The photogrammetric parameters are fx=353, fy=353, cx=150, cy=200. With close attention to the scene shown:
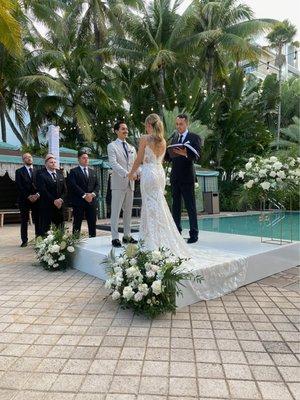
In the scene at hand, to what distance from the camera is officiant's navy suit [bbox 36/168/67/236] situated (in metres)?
6.11

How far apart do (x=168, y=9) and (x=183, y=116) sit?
48.6 feet

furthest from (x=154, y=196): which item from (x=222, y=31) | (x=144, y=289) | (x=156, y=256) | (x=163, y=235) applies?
(x=222, y=31)

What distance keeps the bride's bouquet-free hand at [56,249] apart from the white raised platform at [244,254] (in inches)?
5.5

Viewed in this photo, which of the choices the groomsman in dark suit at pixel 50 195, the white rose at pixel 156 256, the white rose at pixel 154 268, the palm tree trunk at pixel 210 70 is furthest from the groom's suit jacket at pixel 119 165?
the palm tree trunk at pixel 210 70

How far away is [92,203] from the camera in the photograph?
5934 mm

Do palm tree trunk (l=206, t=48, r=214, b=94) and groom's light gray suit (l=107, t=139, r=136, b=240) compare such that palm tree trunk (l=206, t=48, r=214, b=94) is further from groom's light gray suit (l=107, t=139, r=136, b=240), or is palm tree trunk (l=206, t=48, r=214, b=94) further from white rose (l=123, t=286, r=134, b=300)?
white rose (l=123, t=286, r=134, b=300)

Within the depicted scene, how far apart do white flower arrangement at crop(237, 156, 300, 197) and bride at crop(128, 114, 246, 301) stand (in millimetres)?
1398

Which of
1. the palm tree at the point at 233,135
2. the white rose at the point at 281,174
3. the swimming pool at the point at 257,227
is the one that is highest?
the palm tree at the point at 233,135

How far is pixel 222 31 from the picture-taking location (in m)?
17.7

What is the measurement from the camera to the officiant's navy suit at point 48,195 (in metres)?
6.11

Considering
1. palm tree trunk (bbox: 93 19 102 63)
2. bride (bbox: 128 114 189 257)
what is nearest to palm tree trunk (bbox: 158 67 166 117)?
palm tree trunk (bbox: 93 19 102 63)

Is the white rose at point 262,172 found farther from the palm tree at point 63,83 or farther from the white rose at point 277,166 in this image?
the palm tree at point 63,83

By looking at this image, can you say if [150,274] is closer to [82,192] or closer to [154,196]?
[154,196]

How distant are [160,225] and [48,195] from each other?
2.93 metres
